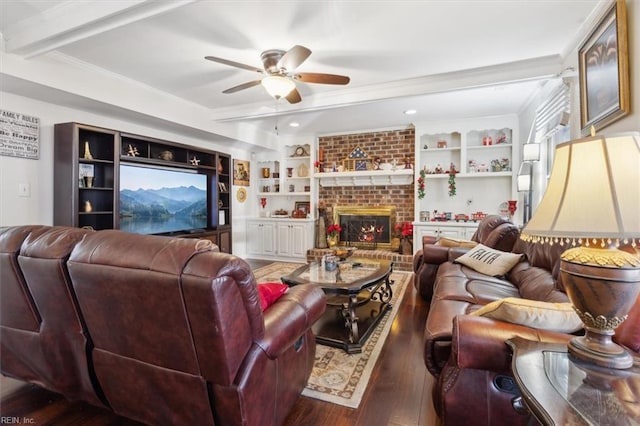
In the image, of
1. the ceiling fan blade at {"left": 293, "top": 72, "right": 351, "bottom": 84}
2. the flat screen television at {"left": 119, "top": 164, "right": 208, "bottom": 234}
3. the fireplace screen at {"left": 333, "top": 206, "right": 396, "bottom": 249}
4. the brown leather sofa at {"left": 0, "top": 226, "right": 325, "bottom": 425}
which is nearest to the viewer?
the brown leather sofa at {"left": 0, "top": 226, "right": 325, "bottom": 425}

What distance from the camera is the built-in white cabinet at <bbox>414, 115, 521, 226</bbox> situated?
15.8 ft

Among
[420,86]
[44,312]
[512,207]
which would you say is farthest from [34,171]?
[512,207]

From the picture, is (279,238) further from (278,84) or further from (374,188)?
(278,84)

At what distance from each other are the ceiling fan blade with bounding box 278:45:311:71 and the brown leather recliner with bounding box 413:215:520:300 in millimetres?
2374

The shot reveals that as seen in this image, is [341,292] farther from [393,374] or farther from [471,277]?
[471,277]

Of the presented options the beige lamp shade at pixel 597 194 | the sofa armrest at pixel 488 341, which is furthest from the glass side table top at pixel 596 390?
the beige lamp shade at pixel 597 194

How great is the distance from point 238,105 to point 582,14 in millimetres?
3759

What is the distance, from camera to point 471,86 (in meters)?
3.24

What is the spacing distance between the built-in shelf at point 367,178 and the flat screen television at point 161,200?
7.33 feet

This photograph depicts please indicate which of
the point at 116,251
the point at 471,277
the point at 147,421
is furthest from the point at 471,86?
the point at 147,421

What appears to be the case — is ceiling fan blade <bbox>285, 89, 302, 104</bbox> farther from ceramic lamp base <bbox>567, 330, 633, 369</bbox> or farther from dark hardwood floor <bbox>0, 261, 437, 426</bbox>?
ceramic lamp base <bbox>567, 330, 633, 369</bbox>

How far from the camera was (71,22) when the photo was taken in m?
2.13

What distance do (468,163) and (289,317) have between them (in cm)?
476

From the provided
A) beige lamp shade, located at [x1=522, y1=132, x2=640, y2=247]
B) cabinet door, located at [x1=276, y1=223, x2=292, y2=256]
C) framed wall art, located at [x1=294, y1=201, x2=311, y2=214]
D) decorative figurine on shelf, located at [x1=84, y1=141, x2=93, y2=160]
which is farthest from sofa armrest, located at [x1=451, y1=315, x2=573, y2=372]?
framed wall art, located at [x1=294, y1=201, x2=311, y2=214]
